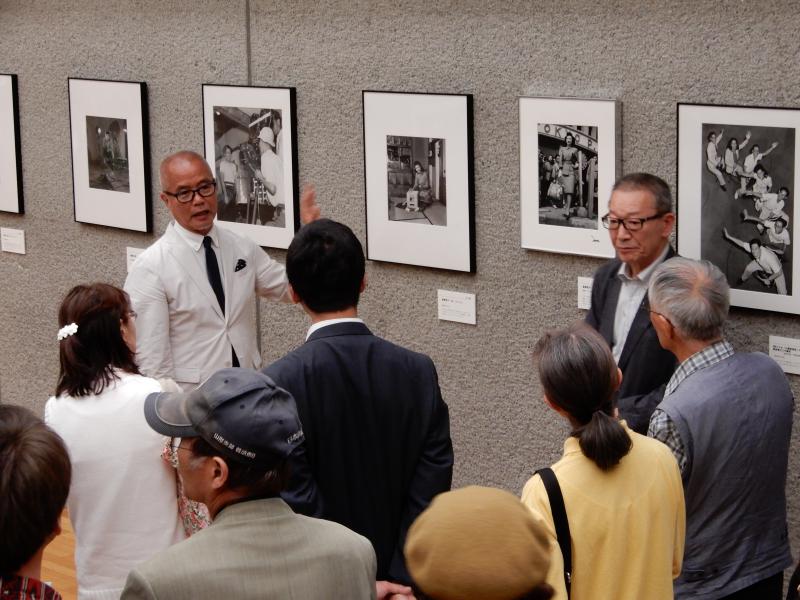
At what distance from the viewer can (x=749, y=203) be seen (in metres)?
4.37

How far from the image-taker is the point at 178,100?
653cm

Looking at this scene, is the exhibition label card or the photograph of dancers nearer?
the photograph of dancers

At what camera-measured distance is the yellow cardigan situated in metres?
2.90

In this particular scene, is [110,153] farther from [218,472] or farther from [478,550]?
[478,550]

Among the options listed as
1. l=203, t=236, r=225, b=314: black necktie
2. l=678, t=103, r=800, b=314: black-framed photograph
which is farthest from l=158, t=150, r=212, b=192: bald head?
l=678, t=103, r=800, b=314: black-framed photograph

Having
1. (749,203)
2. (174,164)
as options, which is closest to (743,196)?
(749,203)

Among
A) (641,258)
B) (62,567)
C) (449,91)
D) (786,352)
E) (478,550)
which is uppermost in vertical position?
(449,91)

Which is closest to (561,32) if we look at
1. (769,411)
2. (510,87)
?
(510,87)

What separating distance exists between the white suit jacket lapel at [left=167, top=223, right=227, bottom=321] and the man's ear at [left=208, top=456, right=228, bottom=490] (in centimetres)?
268

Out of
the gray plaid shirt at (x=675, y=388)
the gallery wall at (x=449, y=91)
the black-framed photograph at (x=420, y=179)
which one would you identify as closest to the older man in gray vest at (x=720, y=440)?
the gray plaid shirt at (x=675, y=388)

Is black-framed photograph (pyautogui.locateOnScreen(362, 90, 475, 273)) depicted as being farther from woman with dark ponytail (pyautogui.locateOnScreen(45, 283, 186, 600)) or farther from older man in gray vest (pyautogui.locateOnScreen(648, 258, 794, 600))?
woman with dark ponytail (pyautogui.locateOnScreen(45, 283, 186, 600))

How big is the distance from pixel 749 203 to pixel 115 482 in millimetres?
2450

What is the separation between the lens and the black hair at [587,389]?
2.90 metres

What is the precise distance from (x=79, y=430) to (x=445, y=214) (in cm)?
239
